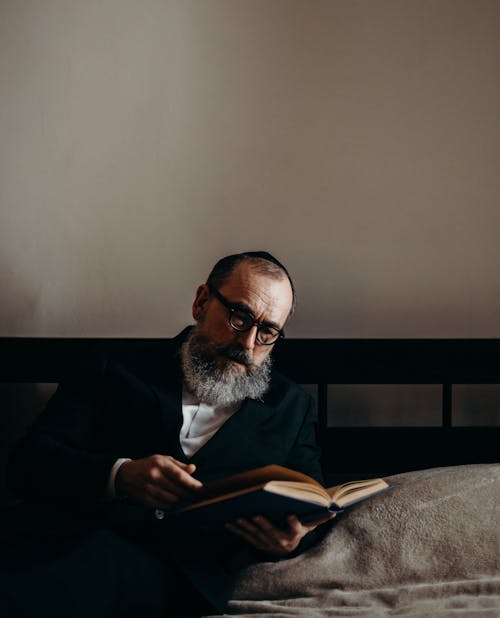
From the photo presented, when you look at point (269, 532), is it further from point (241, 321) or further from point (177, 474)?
point (241, 321)

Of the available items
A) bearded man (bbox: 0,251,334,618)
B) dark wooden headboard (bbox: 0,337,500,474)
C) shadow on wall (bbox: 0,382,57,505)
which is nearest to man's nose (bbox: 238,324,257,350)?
bearded man (bbox: 0,251,334,618)

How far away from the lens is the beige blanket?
3.22ft

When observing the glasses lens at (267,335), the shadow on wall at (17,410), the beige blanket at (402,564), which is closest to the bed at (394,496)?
the beige blanket at (402,564)

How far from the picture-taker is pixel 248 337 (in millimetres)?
1241

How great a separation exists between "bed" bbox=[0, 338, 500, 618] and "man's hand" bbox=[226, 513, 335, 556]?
0.26 feet

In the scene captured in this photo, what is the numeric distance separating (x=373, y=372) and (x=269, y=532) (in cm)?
65

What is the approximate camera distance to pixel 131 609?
0.93m

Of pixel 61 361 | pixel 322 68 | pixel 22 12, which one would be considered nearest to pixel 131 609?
pixel 61 361

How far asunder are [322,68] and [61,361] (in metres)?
1.10

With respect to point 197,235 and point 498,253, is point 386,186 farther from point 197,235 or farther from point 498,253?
point 197,235

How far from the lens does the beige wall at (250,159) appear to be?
1.63 meters

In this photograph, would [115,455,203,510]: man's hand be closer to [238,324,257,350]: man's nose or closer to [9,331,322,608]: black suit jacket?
[9,331,322,608]: black suit jacket

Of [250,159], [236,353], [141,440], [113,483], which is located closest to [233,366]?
[236,353]

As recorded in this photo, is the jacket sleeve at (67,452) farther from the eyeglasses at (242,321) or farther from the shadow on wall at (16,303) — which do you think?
the shadow on wall at (16,303)
